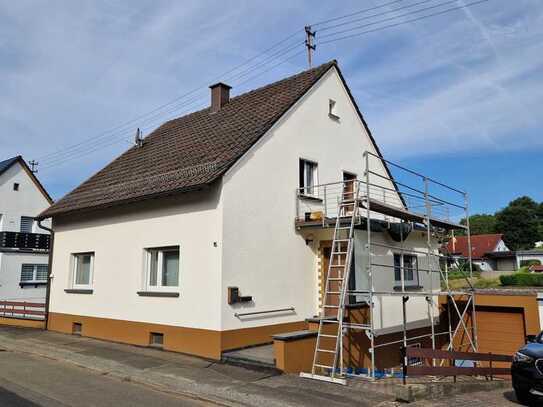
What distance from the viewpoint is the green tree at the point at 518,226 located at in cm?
8581

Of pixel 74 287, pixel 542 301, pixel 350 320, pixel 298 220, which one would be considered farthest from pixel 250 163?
pixel 542 301

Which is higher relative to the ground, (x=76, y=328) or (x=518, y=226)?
(x=518, y=226)

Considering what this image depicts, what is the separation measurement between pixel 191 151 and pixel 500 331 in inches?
447

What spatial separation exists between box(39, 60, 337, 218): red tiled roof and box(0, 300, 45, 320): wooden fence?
3168 mm

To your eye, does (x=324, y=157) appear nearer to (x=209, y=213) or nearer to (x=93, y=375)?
(x=209, y=213)

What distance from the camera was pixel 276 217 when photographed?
11.4 metres

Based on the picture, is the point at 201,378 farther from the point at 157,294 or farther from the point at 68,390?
the point at 157,294

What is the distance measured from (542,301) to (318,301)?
715 cm

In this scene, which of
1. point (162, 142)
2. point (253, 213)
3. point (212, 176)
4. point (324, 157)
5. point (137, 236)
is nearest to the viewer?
point (212, 176)

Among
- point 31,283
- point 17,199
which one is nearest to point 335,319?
point 31,283

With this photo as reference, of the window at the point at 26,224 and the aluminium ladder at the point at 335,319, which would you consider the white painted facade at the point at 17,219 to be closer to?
the window at the point at 26,224

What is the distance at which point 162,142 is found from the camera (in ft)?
50.4

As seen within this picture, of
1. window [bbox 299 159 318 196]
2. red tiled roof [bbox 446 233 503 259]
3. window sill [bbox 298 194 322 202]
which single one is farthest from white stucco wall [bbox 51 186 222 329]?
red tiled roof [bbox 446 233 503 259]

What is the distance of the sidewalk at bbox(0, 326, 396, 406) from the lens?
696 centimetres
